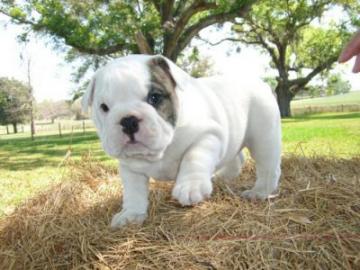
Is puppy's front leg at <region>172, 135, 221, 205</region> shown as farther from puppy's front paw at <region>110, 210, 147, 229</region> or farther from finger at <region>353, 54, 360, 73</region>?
finger at <region>353, 54, 360, 73</region>

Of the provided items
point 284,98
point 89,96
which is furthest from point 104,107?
point 284,98

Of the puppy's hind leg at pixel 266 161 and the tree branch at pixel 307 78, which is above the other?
the tree branch at pixel 307 78

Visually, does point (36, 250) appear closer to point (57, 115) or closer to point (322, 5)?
point (322, 5)

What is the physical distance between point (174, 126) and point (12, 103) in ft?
162

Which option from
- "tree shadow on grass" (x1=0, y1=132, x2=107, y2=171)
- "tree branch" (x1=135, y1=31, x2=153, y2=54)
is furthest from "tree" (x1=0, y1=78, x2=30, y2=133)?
"tree branch" (x1=135, y1=31, x2=153, y2=54)

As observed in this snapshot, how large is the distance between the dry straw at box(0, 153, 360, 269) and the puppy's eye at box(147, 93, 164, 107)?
2.25 ft

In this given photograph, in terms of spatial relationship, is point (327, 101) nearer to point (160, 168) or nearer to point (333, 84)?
point (333, 84)

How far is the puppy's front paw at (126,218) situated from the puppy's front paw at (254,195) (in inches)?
31.4

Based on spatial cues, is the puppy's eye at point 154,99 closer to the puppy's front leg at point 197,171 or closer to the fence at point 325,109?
the puppy's front leg at point 197,171

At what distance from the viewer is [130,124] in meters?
2.44

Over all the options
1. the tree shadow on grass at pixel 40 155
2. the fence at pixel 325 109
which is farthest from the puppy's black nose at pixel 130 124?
the fence at pixel 325 109

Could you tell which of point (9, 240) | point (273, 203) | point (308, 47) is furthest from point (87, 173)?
point (308, 47)

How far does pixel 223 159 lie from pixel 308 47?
108ft

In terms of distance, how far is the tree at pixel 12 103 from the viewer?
156ft
